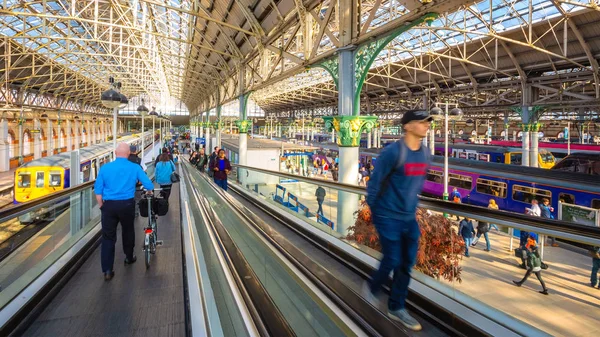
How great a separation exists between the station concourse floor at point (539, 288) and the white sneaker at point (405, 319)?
0.47 metres

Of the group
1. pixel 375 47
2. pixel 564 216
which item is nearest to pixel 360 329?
pixel 375 47

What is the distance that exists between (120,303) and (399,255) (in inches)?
110

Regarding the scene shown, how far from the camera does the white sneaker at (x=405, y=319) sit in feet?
8.35

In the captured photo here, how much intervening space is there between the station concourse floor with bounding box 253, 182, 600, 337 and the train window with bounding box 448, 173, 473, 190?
1603 cm

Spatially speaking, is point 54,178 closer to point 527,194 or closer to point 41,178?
point 41,178

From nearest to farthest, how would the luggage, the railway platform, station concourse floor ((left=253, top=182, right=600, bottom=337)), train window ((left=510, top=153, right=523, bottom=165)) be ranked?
1. station concourse floor ((left=253, top=182, right=600, bottom=337))
2. the railway platform
3. the luggage
4. train window ((left=510, top=153, right=523, bottom=165))

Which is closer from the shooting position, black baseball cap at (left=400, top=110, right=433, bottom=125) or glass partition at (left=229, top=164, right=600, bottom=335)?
glass partition at (left=229, top=164, right=600, bottom=335)

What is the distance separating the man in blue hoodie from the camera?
8.05ft

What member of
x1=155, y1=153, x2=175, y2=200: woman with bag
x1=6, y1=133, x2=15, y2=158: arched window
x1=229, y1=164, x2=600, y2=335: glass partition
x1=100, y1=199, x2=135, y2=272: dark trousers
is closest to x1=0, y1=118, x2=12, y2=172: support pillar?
x1=6, y1=133, x2=15, y2=158: arched window

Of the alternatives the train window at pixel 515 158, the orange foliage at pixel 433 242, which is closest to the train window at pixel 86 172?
the orange foliage at pixel 433 242

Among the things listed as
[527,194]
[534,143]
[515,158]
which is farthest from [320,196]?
[515,158]

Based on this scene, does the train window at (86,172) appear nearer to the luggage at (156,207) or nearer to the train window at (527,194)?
the luggage at (156,207)

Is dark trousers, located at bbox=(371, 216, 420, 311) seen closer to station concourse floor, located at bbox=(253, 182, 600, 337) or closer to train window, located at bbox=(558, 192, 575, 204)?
station concourse floor, located at bbox=(253, 182, 600, 337)

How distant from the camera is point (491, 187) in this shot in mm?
16781
